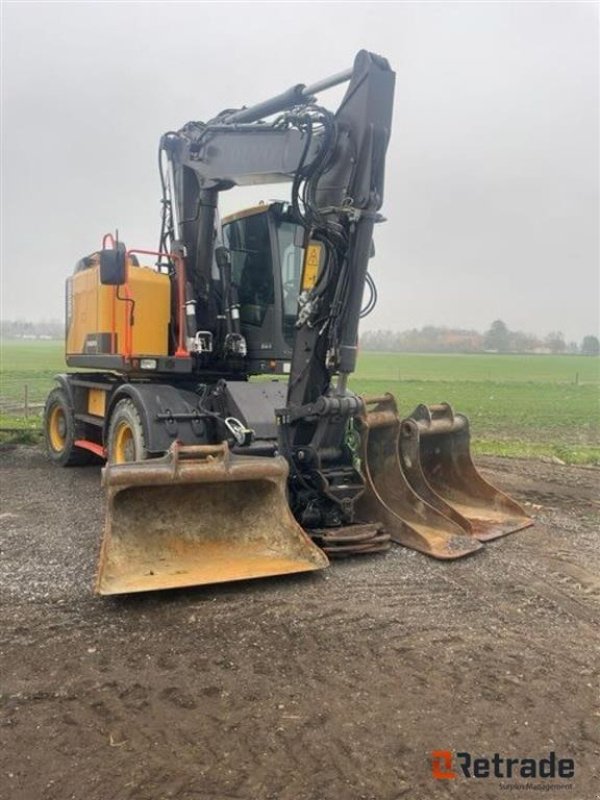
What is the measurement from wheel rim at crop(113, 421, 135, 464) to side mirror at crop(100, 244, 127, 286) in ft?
4.70

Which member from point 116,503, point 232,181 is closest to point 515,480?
point 232,181

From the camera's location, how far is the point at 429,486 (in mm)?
6324

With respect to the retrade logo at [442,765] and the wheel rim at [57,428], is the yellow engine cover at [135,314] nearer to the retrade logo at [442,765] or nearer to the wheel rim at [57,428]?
the wheel rim at [57,428]

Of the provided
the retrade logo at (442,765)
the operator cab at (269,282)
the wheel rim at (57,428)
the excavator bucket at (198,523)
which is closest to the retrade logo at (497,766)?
the retrade logo at (442,765)

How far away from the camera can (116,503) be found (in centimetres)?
486

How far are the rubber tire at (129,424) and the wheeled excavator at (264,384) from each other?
0.02 meters

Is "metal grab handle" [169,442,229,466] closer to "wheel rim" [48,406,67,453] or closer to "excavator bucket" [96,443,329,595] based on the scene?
"excavator bucket" [96,443,329,595]

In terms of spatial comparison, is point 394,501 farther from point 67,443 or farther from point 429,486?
point 67,443

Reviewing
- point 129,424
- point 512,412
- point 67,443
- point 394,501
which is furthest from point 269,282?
point 512,412

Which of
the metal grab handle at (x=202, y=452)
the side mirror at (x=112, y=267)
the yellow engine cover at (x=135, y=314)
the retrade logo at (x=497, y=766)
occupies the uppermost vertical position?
the side mirror at (x=112, y=267)

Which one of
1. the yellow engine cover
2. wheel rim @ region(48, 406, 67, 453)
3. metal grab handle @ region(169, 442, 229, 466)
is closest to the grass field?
wheel rim @ region(48, 406, 67, 453)

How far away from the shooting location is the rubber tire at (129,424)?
21.4 feet

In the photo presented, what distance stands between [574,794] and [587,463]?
29.6ft

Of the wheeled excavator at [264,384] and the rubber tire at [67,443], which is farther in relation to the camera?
the rubber tire at [67,443]
